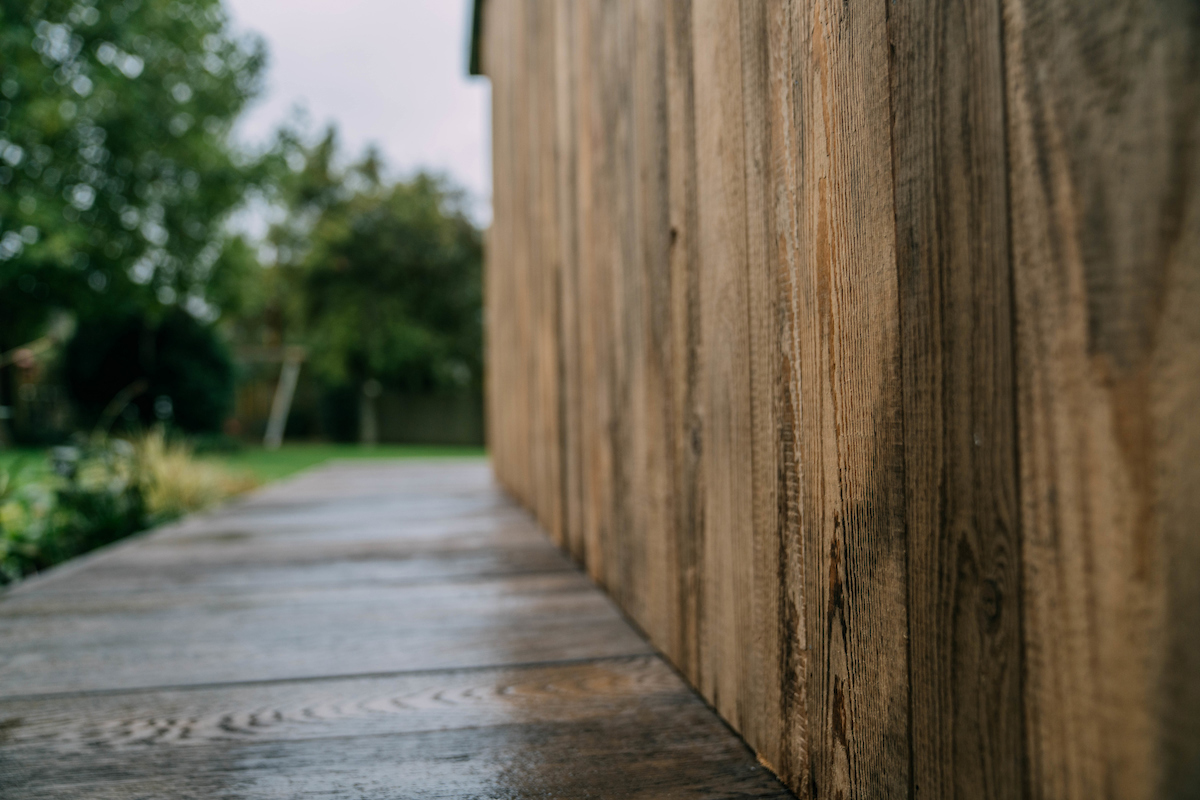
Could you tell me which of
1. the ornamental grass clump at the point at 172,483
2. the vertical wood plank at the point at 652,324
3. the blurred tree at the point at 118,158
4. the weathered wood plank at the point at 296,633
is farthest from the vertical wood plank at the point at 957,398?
the blurred tree at the point at 118,158

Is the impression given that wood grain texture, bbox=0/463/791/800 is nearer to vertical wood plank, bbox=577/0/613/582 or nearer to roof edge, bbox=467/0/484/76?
vertical wood plank, bbox=577/0/613/582

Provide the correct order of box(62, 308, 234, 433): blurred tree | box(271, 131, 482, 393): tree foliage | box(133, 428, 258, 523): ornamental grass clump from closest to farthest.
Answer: box(133, 428, 258, 523): ornamental grass clump
box(62, 308, 234, 433): blurred tree
box(271, 131, 482, 393): tree foliage

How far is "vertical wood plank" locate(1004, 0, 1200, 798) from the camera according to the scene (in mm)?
325

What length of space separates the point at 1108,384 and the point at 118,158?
1017 cm

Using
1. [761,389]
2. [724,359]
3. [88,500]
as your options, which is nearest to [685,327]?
[724,359]

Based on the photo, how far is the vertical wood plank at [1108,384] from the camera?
325 millimetres

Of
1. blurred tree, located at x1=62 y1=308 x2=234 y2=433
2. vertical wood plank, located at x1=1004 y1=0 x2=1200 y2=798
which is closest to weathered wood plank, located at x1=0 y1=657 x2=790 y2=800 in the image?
vertical wood plank, located at x1=1004 y1=0 x2=1200 y2=798

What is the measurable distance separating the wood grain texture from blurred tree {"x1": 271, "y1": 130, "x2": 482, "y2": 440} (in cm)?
1083

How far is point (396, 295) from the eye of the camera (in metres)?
12.5

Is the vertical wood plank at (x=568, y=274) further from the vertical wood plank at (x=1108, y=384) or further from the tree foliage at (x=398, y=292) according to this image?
the tree foliage at (x=398, y=292)

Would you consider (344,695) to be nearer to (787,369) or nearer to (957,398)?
(787,369)

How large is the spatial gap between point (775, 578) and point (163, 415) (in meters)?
4.03

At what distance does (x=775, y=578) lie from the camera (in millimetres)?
738

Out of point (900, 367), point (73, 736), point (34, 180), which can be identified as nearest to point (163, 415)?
point (73, 736)
